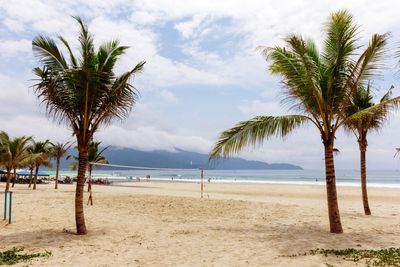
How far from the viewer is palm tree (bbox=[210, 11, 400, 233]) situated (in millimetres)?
9992

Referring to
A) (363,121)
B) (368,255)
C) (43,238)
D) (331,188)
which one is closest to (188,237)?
(43,238)

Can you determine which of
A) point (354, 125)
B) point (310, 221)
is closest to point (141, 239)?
point (310, 221)

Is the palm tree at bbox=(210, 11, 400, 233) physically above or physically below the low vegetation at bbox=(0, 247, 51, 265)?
above

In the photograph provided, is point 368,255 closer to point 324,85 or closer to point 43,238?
point 324,85

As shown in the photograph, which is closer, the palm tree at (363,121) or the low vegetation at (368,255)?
the low vegetation at (368,255)

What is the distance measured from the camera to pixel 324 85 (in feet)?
34.0

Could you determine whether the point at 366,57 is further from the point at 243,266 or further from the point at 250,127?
the point at 243,266

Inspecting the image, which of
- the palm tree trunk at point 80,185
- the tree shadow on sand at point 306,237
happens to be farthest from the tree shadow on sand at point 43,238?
the tree shadow on sand at point 306,237

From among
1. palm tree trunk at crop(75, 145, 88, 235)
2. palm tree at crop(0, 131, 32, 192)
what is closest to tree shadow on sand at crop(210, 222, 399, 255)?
palm tree trunk at crop(75, 145, 88, 235)

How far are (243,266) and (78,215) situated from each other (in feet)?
17.2

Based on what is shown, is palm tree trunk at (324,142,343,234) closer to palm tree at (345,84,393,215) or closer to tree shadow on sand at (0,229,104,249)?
palm tree at (345,84,393,215)

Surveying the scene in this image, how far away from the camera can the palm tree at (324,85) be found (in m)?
9.99

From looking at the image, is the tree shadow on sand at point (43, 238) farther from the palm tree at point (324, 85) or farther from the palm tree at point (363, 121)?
the palm tree at point (363, 121)

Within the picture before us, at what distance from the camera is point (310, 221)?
12875 millimetres
